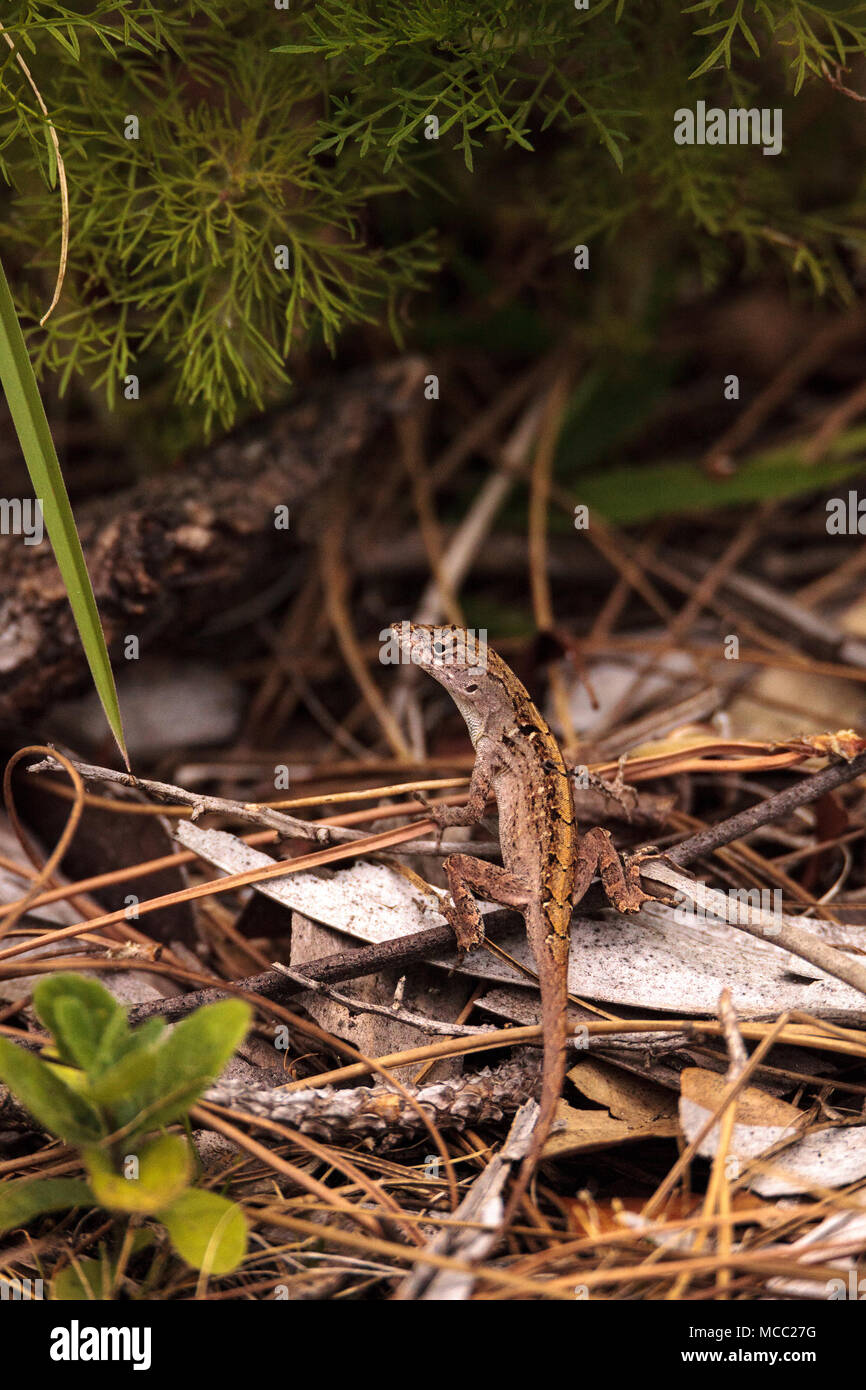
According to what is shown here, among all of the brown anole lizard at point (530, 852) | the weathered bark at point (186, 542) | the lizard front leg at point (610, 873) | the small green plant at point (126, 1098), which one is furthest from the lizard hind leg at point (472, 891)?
the weathered bark at point (186, 542)

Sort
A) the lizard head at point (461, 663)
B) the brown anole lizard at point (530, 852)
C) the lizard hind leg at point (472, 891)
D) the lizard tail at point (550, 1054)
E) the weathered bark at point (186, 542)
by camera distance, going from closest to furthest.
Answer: the lizard tail at point (550, 1054)
the brown anole lizard at point (530, 852)
the lizard hind leg at point (472, 891)
the lizard head at point (461, 663)
the weathered bark at point (186, 542)

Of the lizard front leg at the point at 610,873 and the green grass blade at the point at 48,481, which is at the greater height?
the green grass blade at the point at 48,481

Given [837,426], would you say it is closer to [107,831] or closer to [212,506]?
[212,506]

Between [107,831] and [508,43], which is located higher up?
[508,43]

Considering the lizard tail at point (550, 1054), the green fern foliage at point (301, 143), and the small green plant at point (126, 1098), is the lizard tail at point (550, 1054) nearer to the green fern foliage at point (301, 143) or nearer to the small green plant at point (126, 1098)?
the small green plant at point (126, 1098)

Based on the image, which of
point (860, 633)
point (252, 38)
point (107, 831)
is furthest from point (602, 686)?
point (252, 38)
